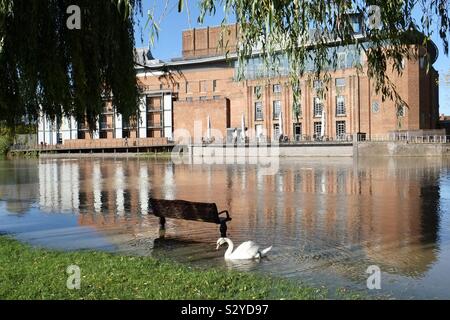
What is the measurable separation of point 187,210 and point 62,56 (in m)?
4.29

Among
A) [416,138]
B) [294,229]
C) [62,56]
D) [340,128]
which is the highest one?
[340,128]

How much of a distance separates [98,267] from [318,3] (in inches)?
183

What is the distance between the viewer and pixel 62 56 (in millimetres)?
7445

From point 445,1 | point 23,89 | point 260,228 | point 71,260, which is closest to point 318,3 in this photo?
point 445,1

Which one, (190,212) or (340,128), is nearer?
(190,212)

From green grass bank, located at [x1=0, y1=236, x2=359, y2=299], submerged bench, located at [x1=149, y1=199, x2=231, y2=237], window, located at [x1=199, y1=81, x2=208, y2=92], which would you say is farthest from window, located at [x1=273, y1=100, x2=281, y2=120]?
green grass bank, located at [x1=0, y1=236, x2=359, y2=299]

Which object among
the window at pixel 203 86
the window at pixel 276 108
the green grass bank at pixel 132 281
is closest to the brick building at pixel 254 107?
the window at pixel 276 108

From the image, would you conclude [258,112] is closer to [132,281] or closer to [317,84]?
[317,84]

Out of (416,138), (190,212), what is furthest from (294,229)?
(416,138)

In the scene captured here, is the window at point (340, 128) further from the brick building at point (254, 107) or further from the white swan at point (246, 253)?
the white swan at point (246, 253)

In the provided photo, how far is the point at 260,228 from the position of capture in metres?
11.3

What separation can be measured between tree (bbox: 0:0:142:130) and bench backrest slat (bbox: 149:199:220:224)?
2.85 m

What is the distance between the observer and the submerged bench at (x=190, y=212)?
9852mm
